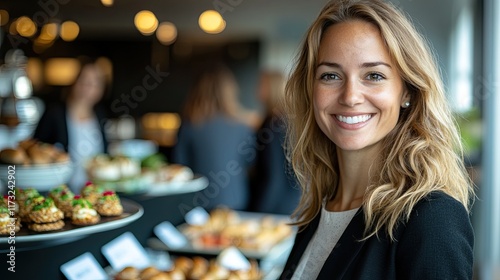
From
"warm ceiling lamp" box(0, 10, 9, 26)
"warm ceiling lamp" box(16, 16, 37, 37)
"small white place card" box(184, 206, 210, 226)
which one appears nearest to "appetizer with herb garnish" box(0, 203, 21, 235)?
"small white place card" box(184, 206, 210, 226)

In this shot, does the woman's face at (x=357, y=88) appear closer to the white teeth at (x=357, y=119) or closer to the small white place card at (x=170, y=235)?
the white teeth at (x=357, y=119)

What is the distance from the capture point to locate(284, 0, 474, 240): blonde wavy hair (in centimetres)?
154

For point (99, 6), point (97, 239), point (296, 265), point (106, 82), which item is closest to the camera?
point (296, 265)

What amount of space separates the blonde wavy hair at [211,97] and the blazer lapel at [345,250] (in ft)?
10.6

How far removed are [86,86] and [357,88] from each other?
3.77 metres

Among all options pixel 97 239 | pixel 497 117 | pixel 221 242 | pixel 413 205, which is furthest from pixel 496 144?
pixel 413 205

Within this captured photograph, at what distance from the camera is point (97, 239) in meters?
2.53

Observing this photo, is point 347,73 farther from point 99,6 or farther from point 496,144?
point 99,6

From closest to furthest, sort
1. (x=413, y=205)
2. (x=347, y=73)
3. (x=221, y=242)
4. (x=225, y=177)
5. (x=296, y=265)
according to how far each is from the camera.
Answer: (x=413, y=205) < (x=347, y=73) < (x=296, y=265) < (x=221, y=242) < (x=225, y=177)

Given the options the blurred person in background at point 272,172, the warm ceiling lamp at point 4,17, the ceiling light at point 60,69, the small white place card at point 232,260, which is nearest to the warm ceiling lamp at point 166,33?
the ceiling light at point 60,69

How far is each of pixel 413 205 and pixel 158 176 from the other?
7.57 ft

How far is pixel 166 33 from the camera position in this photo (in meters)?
9.91

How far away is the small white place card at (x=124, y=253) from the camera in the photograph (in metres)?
2.65

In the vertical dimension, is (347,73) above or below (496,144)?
above
